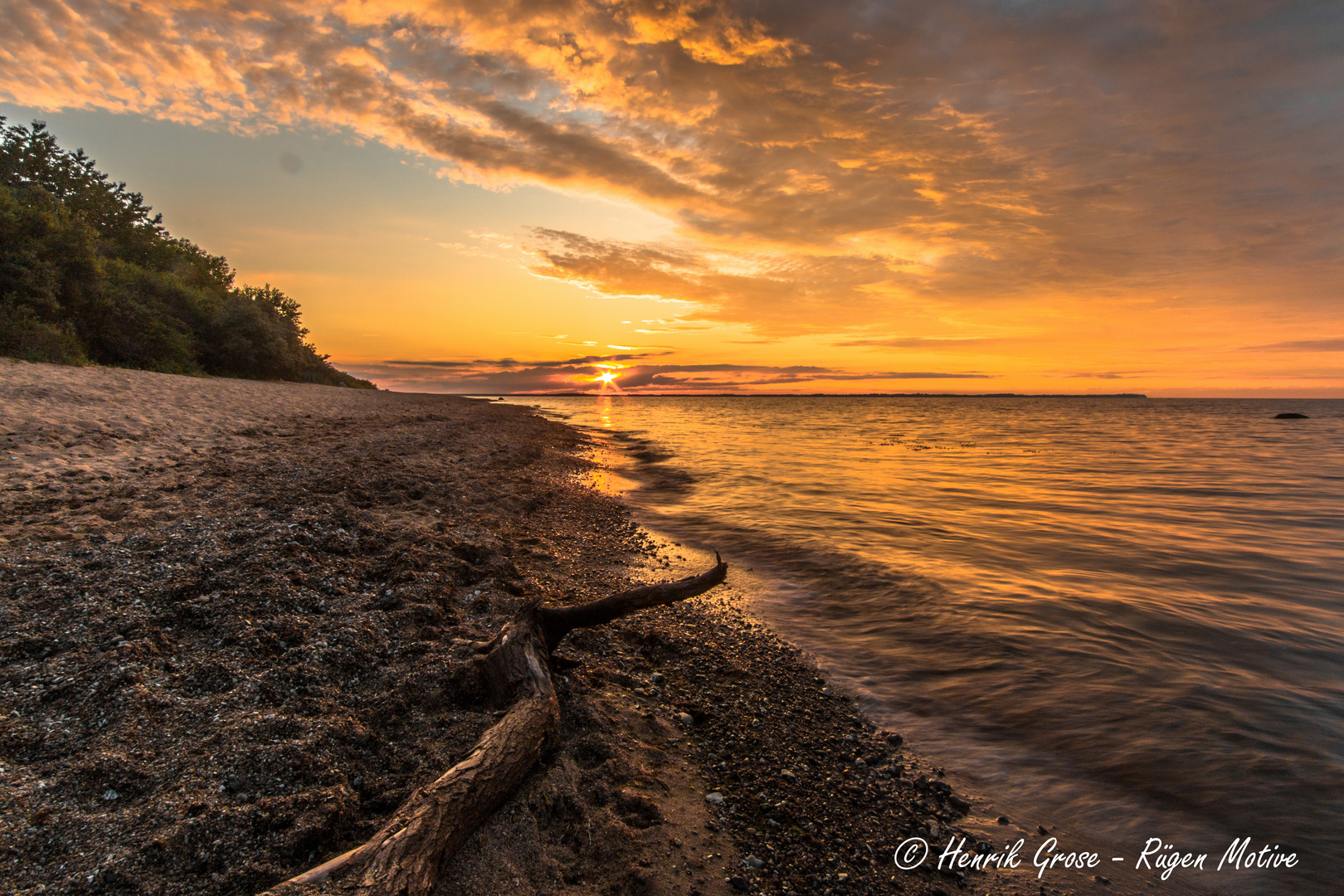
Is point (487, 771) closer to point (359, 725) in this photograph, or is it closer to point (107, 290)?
point (359, 725)

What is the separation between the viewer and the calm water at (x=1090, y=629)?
175 inches

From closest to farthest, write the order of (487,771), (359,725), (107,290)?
1. (487,771)
2. (359,725)
3. (107,290)

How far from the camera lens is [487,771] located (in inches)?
123

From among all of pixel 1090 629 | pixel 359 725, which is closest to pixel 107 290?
pixel 359 725

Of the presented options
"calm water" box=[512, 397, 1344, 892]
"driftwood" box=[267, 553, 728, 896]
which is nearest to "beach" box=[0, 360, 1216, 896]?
"driftwood" box=[267, 553, 728, 896]

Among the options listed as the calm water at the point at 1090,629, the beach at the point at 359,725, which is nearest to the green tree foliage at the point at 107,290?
the beach at the point at 359,725

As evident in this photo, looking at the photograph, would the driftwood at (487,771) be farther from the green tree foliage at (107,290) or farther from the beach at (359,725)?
the green tree foliage at (107,290)

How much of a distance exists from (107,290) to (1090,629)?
3641cm

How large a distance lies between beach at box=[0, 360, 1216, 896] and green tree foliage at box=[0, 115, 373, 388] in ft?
61.3

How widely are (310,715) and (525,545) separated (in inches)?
215

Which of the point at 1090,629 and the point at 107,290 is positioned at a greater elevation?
the point at 107,290

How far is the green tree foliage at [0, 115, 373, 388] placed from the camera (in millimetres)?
18844

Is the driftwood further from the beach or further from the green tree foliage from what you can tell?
the green tree foliage

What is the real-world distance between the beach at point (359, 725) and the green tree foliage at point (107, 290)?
18674mm
